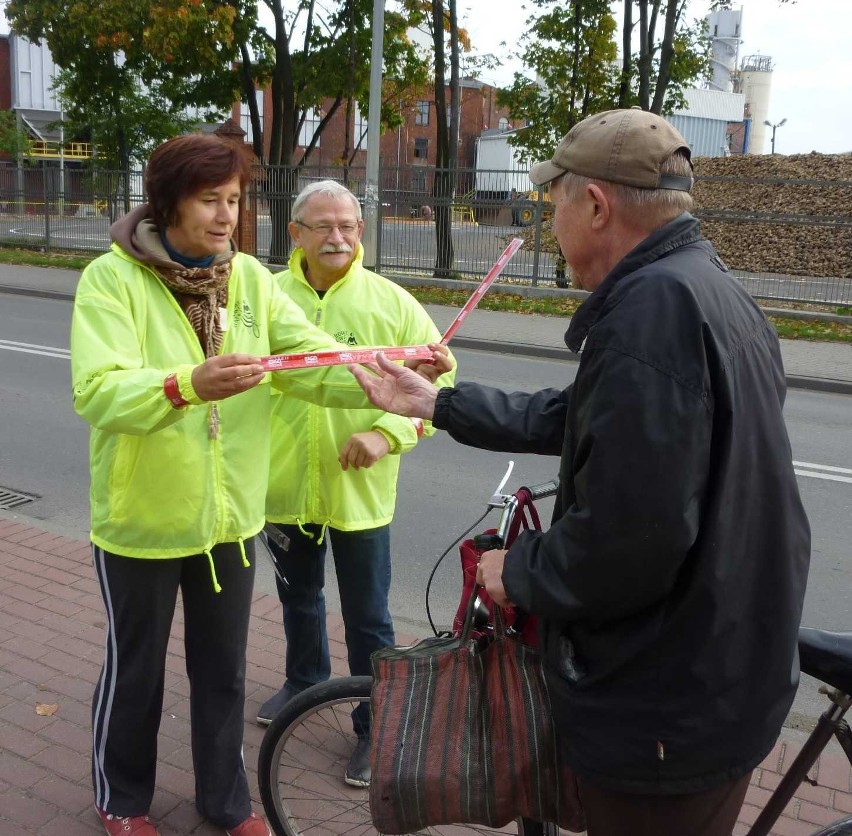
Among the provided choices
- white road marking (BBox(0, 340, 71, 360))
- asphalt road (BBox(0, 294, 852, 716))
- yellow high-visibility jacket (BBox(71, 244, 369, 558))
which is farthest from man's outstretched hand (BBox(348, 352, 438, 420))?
white road marking (BBox(0, 340, 71, 360))

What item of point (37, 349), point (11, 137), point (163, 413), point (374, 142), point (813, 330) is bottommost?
point (37, 349)

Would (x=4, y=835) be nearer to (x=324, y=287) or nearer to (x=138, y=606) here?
(x=138, y=606)

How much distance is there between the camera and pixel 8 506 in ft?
19.4

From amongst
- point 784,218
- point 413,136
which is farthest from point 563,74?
point 413,136

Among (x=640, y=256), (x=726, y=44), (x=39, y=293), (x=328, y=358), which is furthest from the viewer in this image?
(x=726, y=44)

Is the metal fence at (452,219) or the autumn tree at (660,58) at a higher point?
the autumn tree at (660,58)

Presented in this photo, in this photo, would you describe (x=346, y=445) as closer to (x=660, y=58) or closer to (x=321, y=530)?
(x=321, y=530)

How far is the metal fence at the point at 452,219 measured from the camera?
15.9 m

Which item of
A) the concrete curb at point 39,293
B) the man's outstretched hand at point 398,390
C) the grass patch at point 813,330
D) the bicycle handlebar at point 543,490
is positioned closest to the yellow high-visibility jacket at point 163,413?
the man's outstretched hand at point 398,390

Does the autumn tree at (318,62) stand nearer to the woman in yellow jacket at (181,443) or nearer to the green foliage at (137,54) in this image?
the green foliage at (137,54)

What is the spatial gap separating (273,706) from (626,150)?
2.58m

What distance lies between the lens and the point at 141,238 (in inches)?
96.0

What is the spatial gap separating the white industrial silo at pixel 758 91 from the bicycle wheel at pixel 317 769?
80390 millimetres

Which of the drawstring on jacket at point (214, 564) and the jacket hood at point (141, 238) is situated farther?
the drawstring on jacket at point (214, 564)
